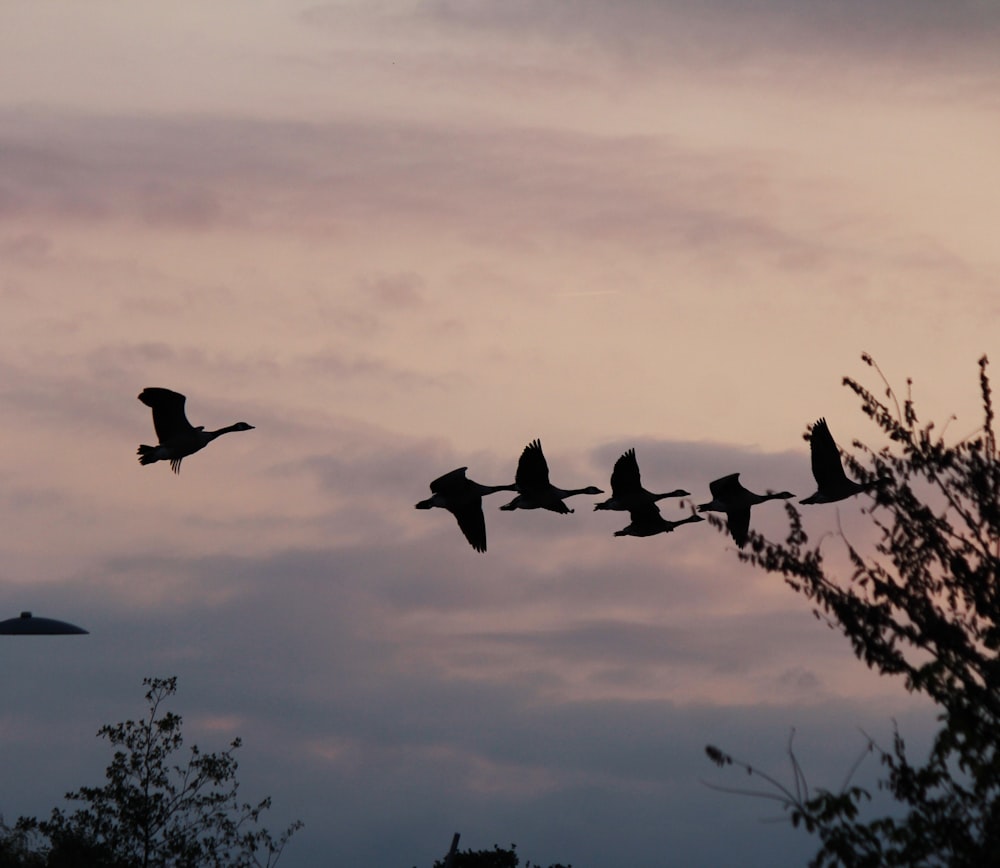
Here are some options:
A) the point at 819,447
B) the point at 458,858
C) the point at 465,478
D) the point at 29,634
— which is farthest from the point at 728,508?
the point at 458,858

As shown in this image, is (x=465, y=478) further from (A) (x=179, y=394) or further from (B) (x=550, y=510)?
(A) (x=179, y=394)

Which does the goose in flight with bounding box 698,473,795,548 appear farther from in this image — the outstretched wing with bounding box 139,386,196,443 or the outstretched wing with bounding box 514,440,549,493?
the outstretched wing with bounding box 139,386,196,443

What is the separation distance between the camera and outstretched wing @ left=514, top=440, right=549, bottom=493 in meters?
26.2

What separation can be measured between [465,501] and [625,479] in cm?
323

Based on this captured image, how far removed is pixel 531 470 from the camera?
2633cm

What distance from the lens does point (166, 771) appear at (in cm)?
3550

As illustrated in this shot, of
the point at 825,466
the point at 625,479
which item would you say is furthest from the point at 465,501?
the point at 825,466

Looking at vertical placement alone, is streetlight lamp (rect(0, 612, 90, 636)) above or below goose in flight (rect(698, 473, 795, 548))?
below

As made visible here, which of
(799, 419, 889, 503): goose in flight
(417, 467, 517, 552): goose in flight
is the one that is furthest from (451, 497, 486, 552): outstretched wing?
(799, 419, 889, 503): goose in flight

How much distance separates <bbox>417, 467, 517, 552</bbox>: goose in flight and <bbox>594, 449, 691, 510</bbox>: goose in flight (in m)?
2.12

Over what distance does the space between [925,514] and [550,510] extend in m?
15.8

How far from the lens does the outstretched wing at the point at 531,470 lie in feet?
85.9

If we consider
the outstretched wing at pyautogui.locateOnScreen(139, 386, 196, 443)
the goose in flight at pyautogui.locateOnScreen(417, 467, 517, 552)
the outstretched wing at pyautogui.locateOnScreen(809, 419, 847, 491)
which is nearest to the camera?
the outstretched wing at pyautogui.locateOnScreen(139, 386, 196, 443)

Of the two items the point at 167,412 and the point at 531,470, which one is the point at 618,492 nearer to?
the point at 531,470
